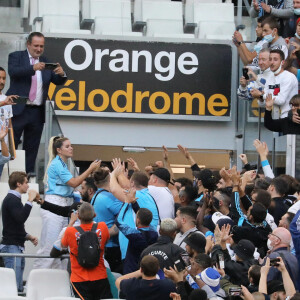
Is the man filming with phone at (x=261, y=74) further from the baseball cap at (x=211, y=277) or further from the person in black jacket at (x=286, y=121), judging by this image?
the baseball cap at (x=211, y=277)

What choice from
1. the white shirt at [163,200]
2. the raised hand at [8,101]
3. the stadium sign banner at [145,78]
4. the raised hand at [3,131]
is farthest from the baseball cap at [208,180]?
the stadium sign banner at [145,78]

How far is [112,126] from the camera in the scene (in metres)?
17.5

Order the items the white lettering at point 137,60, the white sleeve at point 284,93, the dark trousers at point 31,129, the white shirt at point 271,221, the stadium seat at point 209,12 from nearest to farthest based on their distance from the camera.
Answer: the white shirt at point 271,221 < the white sleeve at point 284,93 < the dark trousers at point 31,129 < the white lettering at point 137,60 < the stadium seat at point 209,12

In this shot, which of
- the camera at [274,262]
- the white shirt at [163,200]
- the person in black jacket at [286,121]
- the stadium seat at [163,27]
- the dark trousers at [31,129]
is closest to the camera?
the camera at [274,262]

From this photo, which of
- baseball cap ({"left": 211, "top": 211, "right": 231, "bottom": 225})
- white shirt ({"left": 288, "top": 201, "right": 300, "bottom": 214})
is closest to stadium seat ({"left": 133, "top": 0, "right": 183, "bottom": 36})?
baseball cap ({"left": 211, "top": 211, "right": 231, "bottom": 225})

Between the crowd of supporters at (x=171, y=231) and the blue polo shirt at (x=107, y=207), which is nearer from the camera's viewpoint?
the crowd of supporters at (x=171, y=231)

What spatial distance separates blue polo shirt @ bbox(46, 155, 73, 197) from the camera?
12.6 meters

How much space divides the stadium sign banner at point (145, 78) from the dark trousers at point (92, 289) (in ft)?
22.0

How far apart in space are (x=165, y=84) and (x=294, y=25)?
2594mm

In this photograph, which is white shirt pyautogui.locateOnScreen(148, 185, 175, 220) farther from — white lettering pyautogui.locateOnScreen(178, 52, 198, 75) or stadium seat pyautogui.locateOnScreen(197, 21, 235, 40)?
stadium seat pyautogui.locateOnScreen(197, 21, 235, 40)

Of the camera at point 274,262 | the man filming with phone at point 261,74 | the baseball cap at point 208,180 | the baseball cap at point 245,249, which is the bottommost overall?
the baseball cap at point 245,249

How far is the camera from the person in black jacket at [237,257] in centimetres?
979

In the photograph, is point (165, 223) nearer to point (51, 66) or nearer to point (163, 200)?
point (163, 200)

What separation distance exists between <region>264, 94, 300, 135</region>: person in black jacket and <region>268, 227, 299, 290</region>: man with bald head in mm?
3789
